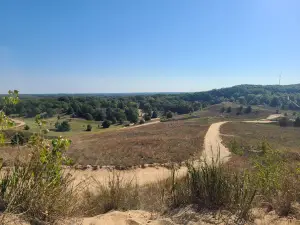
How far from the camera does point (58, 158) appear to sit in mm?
3689

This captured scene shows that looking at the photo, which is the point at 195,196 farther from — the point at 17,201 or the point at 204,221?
the point at 17,201

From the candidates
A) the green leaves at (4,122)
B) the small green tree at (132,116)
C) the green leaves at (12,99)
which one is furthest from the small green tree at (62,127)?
the green leaves at (4,122)

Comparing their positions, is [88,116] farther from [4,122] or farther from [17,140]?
[17,140]

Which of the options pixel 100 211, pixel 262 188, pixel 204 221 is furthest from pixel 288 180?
pixel 100 211

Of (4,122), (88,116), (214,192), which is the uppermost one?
(4,122)

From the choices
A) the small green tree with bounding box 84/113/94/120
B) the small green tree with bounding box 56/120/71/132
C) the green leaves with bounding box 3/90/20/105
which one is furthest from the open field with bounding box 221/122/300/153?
the small green tree with bounding box 84/113/94/120

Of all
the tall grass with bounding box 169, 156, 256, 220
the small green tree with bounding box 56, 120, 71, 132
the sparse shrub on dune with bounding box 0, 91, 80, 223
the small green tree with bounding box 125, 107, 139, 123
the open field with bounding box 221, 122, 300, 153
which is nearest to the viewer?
the sparse shrub on dune with bounding box 0, 91, 80, 223

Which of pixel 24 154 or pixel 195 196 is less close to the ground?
pixel 24 154

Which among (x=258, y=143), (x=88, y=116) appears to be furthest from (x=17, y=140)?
(x=88, y=116)

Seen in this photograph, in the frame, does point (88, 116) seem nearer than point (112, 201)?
No

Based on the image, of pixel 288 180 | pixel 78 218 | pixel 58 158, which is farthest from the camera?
pixel 288 180

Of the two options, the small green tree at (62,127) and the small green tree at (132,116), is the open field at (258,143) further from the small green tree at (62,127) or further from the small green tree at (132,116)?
the small green tree at (132,116)

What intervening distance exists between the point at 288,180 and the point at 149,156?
675 inches

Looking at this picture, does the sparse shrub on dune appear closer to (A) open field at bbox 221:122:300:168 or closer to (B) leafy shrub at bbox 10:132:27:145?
(B) leafy shrub at bbox 10:132:27:145
